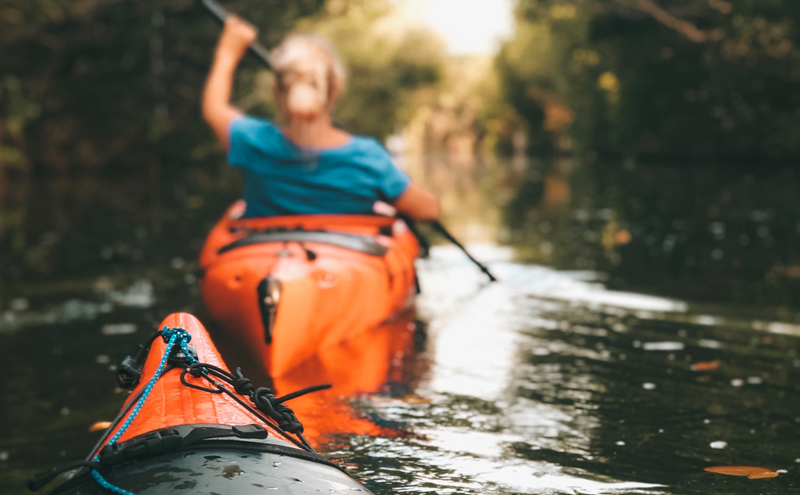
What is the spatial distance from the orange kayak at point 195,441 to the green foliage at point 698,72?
834 inches

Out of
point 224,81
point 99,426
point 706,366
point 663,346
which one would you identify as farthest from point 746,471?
point 224,81

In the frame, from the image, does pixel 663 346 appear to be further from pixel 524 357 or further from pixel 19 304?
pixel 19 304

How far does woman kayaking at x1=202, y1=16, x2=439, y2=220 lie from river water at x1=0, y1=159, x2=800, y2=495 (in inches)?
31.3

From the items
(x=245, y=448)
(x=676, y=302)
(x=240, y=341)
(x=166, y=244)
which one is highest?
(x=166, y=244)

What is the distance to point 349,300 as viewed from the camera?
4633 mm

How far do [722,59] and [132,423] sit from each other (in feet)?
77.8

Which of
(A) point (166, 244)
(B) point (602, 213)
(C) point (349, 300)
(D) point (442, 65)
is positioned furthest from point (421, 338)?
(D) point (442, 65)

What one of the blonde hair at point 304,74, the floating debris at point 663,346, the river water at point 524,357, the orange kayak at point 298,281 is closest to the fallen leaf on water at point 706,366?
the river water at point 524,357

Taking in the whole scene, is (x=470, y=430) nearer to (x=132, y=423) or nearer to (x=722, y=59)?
(x=132, y=423)

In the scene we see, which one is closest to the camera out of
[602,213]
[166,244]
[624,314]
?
[624,314]

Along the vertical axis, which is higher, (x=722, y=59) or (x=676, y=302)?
(x=722, y=59)

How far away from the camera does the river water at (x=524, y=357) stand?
3.03m

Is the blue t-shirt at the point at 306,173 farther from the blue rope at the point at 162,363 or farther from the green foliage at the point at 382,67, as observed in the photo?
the green foliage at the point at 382,67

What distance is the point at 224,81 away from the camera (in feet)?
16.9
